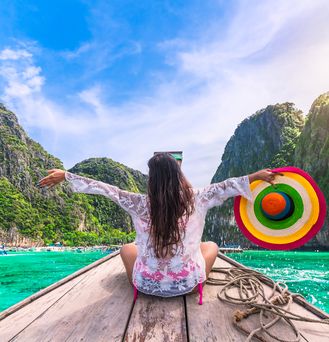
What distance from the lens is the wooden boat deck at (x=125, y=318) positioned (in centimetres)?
146

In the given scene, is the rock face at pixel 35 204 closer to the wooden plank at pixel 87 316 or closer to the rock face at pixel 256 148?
the rock face at pixel 256 148

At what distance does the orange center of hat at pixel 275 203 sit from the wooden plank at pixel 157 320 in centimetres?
86

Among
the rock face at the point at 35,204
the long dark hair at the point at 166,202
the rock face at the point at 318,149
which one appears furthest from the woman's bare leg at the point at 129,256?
the rock face at the point at 35,204

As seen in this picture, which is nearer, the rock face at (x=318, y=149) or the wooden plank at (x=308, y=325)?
the wooden plank at (x=308, y=325)

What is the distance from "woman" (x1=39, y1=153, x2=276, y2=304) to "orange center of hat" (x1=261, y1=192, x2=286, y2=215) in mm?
186

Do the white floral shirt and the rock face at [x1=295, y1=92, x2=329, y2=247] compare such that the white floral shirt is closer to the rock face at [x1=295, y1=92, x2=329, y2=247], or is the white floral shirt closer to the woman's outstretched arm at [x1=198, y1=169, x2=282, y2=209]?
the woman's outstretched arm at [x1=198, y1=169, x2=282, y2=209]

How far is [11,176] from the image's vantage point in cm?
6888

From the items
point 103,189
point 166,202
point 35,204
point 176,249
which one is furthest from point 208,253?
point 35,204

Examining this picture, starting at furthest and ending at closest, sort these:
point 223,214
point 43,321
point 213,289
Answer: point 223,214, point 213,289, point 43,321

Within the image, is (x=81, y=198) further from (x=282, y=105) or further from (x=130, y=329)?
(x=130, y=329)

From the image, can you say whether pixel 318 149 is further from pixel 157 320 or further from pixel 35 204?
pixel 35 204

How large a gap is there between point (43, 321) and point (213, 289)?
1184 millimetres


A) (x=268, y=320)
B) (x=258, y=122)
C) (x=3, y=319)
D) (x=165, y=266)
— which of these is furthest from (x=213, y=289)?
(x=258, y=122)

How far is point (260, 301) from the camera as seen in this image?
1.94 meters
